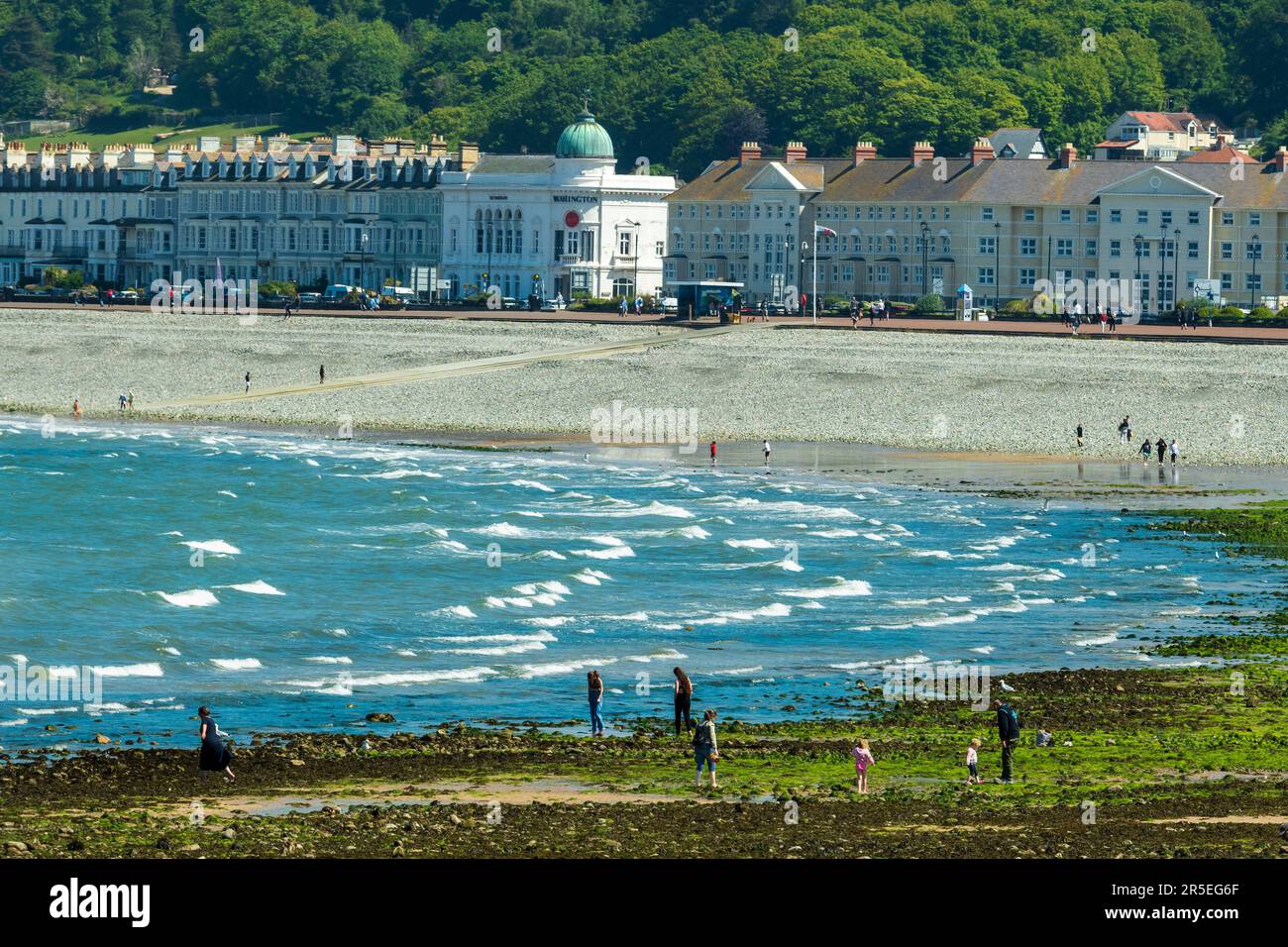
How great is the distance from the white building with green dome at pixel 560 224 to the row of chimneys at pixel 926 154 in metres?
5.29

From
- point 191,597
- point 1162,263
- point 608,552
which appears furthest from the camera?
point 1162,263

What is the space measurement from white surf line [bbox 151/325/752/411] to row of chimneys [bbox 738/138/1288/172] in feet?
106

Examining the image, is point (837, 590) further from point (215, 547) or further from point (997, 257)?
point (997, 257)

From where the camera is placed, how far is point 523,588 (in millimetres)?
41969

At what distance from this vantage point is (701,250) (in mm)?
127375

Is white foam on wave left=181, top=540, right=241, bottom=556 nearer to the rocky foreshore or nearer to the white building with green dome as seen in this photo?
the rocky foreshore

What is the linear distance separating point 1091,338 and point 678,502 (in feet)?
116

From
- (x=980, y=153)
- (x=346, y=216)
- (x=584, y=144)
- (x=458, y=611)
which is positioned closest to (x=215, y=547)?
(x=458, y=611)

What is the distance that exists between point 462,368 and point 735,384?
Answer: 13.0 m

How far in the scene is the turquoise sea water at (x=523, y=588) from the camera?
31719mm

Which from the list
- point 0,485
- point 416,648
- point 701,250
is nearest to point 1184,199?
point 701,250

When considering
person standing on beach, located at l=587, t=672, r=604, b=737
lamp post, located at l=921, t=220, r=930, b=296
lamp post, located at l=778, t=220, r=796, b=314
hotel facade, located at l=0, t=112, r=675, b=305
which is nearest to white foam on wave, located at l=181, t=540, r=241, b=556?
person standing on beach, located at l=587, t=672, r=604, b=737

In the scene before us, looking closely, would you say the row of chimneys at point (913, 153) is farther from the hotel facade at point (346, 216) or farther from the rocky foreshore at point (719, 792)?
the rocky foreshore at point (719, 792)

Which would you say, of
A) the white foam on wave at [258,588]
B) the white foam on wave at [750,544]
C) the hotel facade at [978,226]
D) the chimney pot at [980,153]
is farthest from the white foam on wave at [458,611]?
the chimney pot at [980,153]
